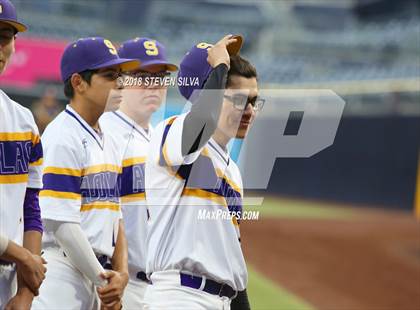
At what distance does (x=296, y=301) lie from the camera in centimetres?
914

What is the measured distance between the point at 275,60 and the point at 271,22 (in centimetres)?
255

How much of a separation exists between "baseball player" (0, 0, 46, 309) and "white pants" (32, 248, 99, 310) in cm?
65

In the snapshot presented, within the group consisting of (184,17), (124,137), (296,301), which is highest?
(124,137)

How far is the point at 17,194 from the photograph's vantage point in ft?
8.99

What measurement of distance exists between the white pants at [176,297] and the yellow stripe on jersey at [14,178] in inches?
26.8

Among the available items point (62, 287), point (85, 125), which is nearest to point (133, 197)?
point (85, 125)

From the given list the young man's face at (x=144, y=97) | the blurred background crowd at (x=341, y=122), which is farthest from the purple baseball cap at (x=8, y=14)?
the blurred background crowd at (x=341, y=122)

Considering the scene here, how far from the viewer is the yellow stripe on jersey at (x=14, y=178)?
2.70m


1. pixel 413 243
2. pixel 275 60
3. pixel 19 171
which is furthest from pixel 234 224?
pixel 275 60

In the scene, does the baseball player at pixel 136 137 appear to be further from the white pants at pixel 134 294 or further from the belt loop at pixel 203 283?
the belt loop at pixel 203 283

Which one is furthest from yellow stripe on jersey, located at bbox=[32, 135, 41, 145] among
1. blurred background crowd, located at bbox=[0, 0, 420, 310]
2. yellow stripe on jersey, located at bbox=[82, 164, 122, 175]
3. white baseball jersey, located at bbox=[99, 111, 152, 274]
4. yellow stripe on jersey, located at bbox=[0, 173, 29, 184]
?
blurred background crowd, located at bbox=[0, 0, 420, 310]

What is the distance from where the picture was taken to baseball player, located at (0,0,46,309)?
263 cm

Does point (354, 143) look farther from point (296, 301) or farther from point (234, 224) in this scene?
point (234, 224)

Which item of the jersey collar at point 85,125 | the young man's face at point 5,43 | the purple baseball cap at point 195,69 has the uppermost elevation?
the young man's face at point 5,43
